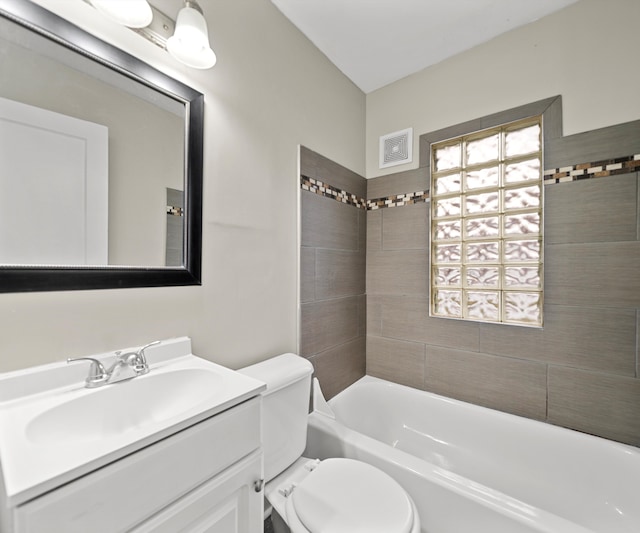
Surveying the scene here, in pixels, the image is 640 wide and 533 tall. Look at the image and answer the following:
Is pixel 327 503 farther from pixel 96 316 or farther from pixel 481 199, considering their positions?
pixel 481 199

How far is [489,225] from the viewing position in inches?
72.5

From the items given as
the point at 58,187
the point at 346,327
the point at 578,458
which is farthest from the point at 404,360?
the point at 58,187

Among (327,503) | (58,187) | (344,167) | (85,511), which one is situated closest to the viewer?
(85,511)

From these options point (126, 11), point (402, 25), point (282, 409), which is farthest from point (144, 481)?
point (402, 25)

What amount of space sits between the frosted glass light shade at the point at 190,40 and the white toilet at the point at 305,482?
124 centimetres

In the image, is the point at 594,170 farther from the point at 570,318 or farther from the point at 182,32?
the point at 182,32

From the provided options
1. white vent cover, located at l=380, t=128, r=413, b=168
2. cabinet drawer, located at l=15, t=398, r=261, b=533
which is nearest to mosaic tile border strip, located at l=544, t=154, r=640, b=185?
white vent cover, located at l=380, t=128, r=413, b=168

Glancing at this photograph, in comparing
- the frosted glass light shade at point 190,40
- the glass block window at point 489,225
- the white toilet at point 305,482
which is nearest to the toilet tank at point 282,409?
the white toilet at point 305,482

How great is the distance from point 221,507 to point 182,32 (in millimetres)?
1507

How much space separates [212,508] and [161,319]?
642mm

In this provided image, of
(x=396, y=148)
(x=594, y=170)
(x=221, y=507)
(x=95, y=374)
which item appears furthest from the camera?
(x=396, y=148)

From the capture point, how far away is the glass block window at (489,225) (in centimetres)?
172

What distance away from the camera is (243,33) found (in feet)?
4.63

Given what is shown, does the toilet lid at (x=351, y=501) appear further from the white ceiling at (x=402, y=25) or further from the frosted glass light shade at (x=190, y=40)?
the white ceiling at (x=402, y=25)
